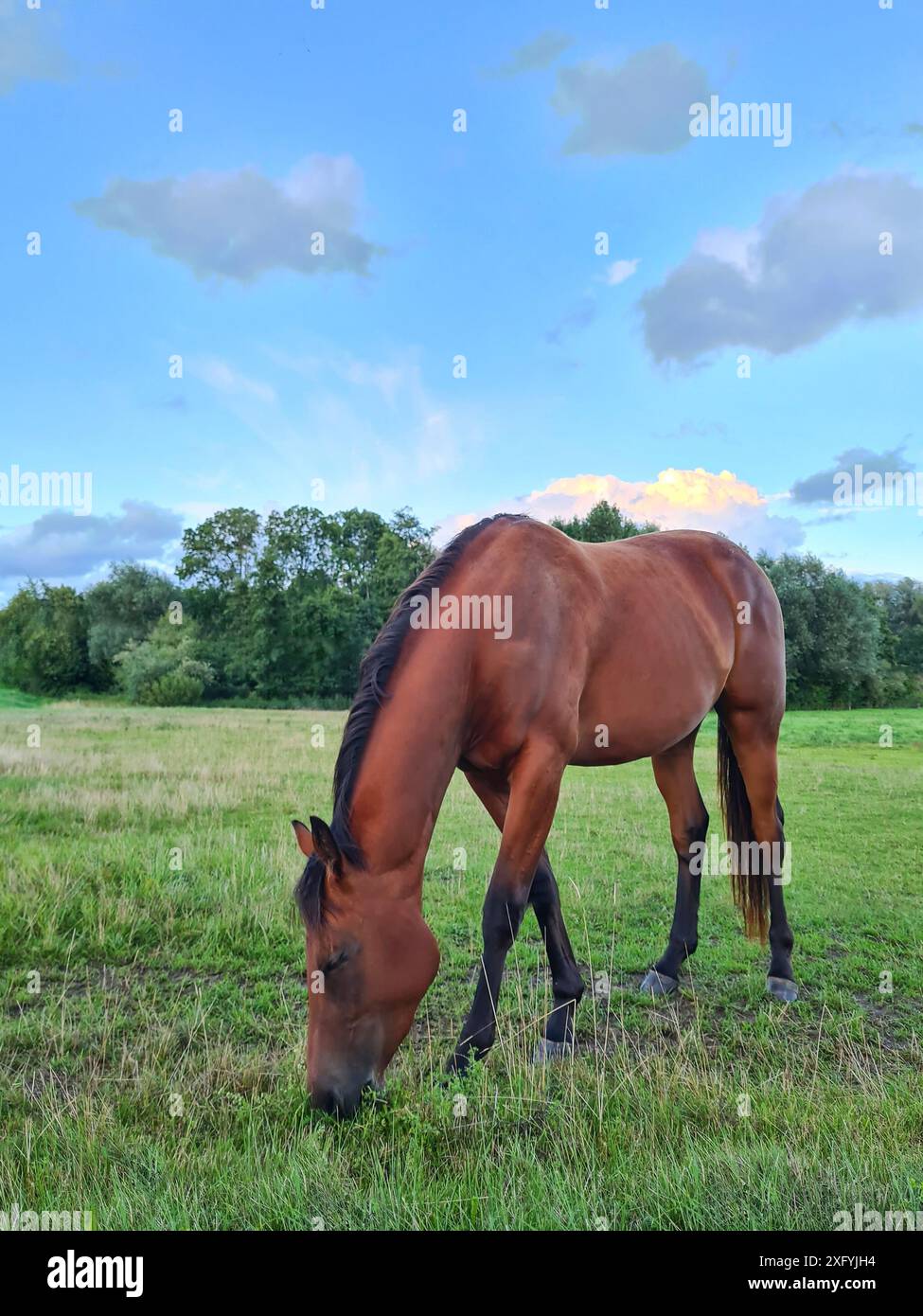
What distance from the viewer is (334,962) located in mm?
2930

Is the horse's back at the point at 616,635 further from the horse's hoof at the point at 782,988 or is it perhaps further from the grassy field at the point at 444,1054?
the horse's hoof at the point at 782,988

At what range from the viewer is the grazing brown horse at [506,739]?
117 inches

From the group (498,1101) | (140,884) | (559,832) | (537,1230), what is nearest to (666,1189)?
(537,1230)

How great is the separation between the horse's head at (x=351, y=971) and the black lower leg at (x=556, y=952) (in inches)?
43.3

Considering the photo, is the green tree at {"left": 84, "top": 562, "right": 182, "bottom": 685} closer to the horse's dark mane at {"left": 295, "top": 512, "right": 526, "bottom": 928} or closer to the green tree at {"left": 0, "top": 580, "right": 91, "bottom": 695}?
the green tree at {"left": 0, "top": 580, "right": 91, "bottom": 695}

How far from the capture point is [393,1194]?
7.66 feet

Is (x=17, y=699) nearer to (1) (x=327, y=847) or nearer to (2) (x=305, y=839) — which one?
(2) (x=305, y=839)

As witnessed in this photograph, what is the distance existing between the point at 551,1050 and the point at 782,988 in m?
1.96

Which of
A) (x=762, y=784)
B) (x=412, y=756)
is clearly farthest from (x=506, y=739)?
(x=762, y=784)

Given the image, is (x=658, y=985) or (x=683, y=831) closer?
(x=658, y=985)

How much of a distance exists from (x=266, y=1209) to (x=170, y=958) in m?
3.19

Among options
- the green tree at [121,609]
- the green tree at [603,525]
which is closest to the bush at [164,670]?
the green tree at [121,609]

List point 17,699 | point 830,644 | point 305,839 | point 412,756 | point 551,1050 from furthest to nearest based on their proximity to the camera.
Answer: point 17,699
point 830,644
point 551,1050
point 412,756
point 305,839

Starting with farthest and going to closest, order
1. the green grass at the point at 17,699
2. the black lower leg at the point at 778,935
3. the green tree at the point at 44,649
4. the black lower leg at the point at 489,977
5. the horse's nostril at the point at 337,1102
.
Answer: the green tree at the point at 44,649, the green grass at the point at 17,699, the black lower leg at the point at 778,935, the black lower leg at the point at 489,977, the horse's nostril at the point at 337,1102
